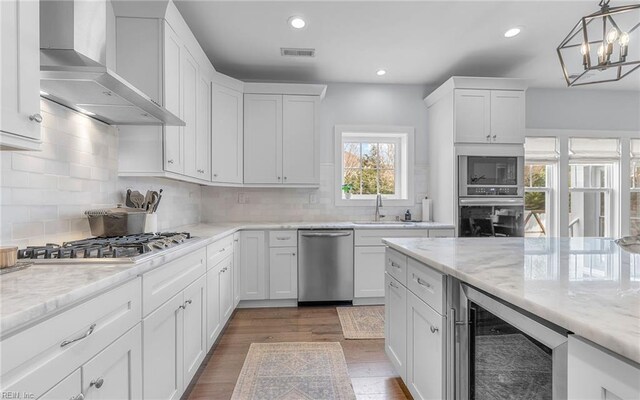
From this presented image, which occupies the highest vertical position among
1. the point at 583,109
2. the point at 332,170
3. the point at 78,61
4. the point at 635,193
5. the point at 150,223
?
the point at 583,109

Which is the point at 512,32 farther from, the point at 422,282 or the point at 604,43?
the point at 422,282

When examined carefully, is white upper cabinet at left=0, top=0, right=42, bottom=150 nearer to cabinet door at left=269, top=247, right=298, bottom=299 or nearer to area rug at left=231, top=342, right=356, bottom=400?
area rug at left=231, top=342, right=356, bottom=400

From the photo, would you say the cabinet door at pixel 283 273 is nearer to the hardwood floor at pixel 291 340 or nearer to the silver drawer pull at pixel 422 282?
the hardwood floor at pixel 291 340

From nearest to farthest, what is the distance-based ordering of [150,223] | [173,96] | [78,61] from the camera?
[78,61]
[150,223]
[173,96]

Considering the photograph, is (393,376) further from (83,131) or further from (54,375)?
(83,131)

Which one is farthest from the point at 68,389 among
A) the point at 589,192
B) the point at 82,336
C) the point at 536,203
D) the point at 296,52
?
the point at 589,192

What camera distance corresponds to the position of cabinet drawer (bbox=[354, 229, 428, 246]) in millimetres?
3424

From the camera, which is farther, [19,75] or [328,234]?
[328,234]

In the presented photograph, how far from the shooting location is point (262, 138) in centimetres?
363

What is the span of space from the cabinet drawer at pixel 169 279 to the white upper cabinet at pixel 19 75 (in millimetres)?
667

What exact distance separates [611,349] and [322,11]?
2.78 metres

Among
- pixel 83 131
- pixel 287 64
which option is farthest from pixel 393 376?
pixel 287 64

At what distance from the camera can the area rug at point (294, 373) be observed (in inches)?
73.0

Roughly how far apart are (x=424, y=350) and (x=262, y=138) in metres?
2.86
